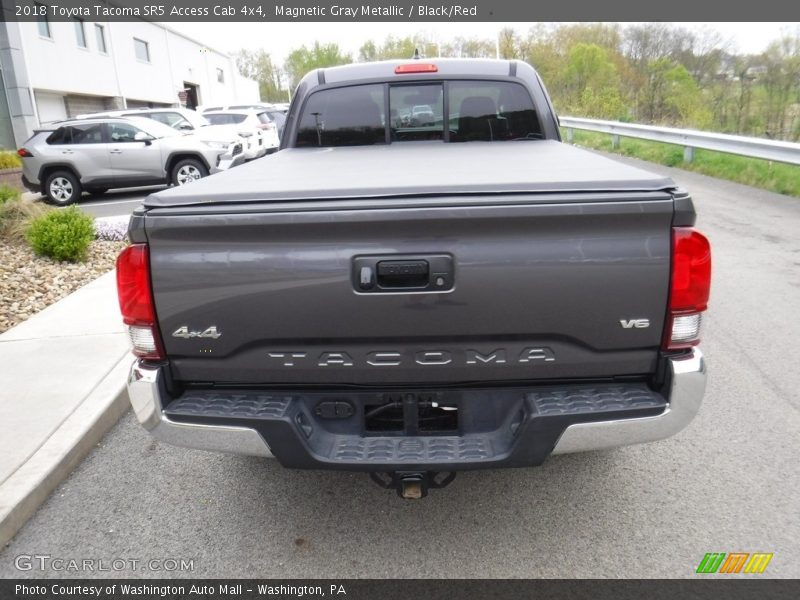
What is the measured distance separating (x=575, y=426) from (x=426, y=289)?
29.0 inches

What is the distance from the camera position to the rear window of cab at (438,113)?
4.51 meters

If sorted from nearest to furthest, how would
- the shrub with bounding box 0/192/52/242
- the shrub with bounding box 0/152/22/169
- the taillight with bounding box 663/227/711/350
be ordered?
the taillight with bounding box 663/227/711/350 < the shrub with bounding box 0/192/52/242 < the shrub with bounding box 0/152/22/169

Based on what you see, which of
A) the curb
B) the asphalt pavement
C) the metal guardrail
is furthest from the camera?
the metal guardrail

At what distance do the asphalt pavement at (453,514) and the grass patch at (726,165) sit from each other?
9.19 m

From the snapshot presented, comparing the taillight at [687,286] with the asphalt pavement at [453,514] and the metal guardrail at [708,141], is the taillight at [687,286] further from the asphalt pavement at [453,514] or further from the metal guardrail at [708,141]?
the metal guardrail at [708,141]

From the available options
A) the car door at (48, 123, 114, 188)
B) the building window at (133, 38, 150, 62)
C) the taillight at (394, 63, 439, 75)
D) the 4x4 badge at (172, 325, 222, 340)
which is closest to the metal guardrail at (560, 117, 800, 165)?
the taillight at (394, 63, 439, 75)

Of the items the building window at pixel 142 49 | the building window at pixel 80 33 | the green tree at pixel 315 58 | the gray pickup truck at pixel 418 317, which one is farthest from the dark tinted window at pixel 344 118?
the green tree at pixel 315 58

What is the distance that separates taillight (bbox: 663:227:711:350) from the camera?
2146 mm

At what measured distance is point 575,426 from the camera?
224cm

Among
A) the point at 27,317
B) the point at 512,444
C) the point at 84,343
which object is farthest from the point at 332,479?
the point at 27,317

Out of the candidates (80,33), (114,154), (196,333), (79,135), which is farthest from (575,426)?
(80,33)
